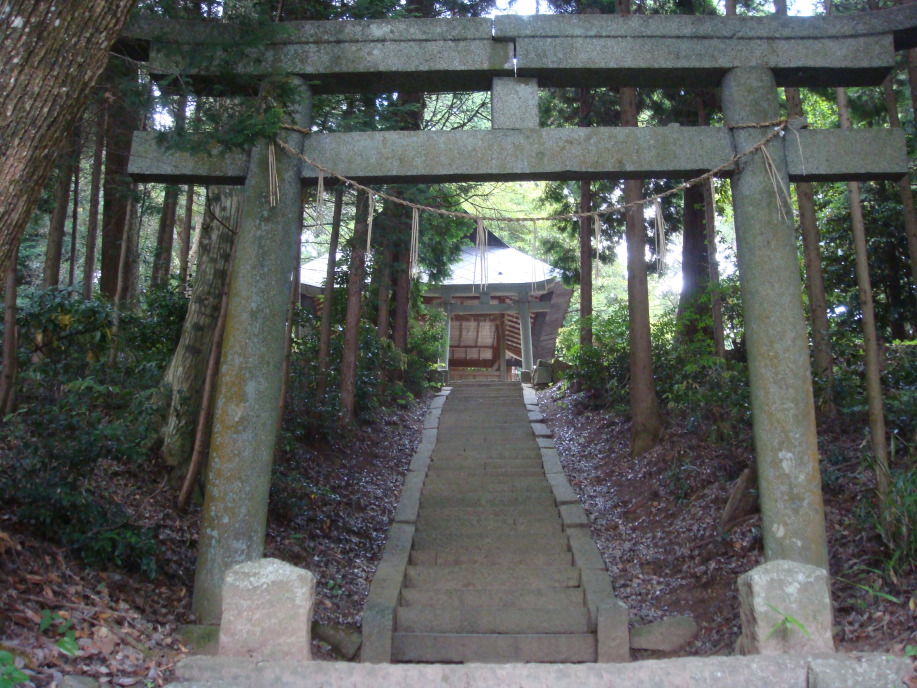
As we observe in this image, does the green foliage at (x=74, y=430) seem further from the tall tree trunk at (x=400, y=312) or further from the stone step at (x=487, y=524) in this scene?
the tall tree trunk at (x=400, y=312)

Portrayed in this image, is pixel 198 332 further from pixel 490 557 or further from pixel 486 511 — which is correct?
pixel 486 511

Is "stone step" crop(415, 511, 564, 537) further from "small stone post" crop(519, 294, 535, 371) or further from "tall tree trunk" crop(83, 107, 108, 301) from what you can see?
"small stone post" crop(519, 294, 535, 371)

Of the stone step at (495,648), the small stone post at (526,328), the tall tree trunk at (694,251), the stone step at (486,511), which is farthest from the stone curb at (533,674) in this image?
the small stone post at (526,328)

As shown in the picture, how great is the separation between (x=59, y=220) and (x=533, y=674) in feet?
20.0

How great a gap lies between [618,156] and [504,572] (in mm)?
3485

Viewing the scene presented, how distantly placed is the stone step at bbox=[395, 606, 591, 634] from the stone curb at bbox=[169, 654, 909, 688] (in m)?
1.93

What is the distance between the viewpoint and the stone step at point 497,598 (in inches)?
228

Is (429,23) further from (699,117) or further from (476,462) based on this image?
(699,117)

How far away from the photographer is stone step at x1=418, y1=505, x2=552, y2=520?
25.3 feet

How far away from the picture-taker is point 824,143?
4918mm

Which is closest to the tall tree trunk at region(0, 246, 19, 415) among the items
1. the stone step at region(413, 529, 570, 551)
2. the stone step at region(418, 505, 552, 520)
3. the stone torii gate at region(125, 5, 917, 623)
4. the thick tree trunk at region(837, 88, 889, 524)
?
the stone torii gate at region(125, 5, 917, 623)

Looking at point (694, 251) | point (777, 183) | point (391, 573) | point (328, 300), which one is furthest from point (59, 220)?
point (694, 251)

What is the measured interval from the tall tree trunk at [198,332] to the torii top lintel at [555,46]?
1618 millimetres

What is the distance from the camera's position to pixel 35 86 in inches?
130
